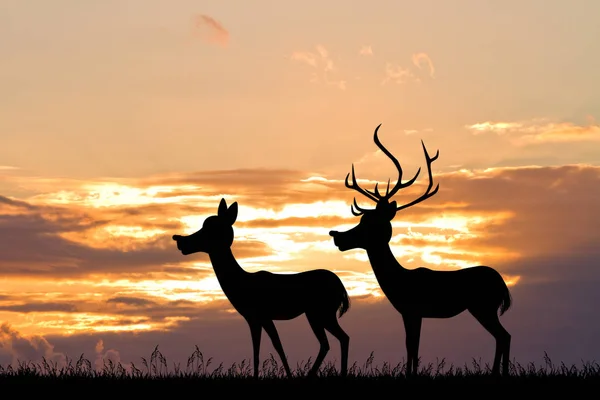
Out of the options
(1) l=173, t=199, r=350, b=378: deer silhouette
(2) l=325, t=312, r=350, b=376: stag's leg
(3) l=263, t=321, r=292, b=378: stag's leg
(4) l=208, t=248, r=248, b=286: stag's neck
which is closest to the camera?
(3) l=263, t=321, r=292, b=378: stag's leg

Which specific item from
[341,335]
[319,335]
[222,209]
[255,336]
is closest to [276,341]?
[255,336]

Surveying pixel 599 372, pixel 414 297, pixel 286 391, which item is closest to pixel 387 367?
pixel 414 297

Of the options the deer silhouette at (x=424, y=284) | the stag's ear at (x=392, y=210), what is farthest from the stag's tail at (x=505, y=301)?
the stag's ear at (x=392, y=210)

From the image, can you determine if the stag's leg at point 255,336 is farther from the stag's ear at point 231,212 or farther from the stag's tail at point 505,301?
the stag's tail at point 505,301

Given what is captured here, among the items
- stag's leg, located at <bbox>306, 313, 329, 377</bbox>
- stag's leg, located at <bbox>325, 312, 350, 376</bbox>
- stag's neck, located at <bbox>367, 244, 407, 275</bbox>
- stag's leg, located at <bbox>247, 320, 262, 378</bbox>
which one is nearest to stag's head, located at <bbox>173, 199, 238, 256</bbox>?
stag's leg, located at <bbox>247, 320, 262, 378</bbox>

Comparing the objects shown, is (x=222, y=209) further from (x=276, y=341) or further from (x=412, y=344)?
(x=412, y=344)

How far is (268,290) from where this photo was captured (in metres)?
13.0

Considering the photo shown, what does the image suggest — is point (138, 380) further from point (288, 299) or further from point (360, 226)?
point (360, 226)

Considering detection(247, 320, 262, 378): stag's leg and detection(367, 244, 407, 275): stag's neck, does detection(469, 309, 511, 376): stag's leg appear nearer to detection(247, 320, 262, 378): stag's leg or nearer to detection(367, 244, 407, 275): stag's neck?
detection(367, 244, 407, 275): stag's neck

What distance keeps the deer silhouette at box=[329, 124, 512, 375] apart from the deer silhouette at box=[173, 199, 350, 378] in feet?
2.03

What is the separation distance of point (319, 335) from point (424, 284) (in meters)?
1.67

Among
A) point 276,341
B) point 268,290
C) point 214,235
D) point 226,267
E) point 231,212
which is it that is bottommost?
point 276,341

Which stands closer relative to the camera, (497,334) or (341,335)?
(341,335)

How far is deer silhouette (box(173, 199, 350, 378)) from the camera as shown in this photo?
12836 mm
